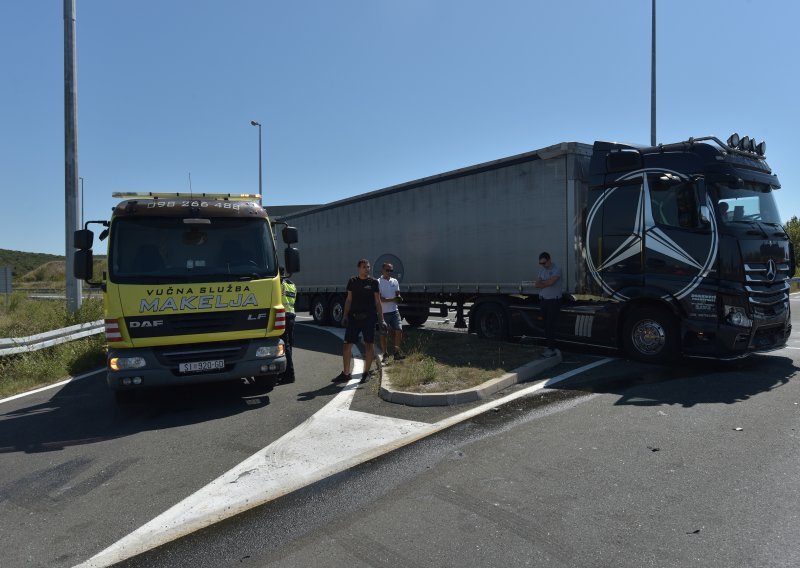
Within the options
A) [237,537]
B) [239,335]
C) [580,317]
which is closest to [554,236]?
[580,317]

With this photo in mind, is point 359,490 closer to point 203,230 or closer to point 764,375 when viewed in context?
point 203,230

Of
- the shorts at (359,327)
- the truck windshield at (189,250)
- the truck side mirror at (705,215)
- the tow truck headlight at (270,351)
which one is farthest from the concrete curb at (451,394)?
the truck side mirror at (705,215)

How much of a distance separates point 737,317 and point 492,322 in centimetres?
467

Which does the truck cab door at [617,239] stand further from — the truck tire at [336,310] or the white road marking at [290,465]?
the truck tire at [336,310]

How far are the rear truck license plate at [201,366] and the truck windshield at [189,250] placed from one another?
999 mm

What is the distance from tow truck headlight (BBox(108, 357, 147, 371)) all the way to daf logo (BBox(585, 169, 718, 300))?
693 cm

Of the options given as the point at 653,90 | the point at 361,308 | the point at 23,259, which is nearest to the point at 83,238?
the point at 361,308

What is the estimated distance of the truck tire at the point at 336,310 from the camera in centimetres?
1625

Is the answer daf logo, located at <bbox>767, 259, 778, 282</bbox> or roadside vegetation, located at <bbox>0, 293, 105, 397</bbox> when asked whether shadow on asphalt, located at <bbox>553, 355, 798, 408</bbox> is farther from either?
roadside vegetation, located at <bbox>0, 293, 105, 397</bbox>

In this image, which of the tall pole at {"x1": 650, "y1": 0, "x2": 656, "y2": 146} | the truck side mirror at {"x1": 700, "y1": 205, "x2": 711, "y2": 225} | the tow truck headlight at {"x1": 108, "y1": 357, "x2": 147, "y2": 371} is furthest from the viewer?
the tall pole at {"x1": 650, "y1": 0, "x2": 656, "y2": 146}

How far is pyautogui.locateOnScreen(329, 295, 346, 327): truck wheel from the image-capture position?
16234 millimetres

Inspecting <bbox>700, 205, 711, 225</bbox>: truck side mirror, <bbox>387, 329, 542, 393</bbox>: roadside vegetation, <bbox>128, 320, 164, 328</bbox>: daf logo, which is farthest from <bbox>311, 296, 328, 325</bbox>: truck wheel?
<bbox>700, 205, 711, 225</bbox>: truck side mirror

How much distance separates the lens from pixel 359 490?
431cm

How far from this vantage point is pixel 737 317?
7.78 metres
